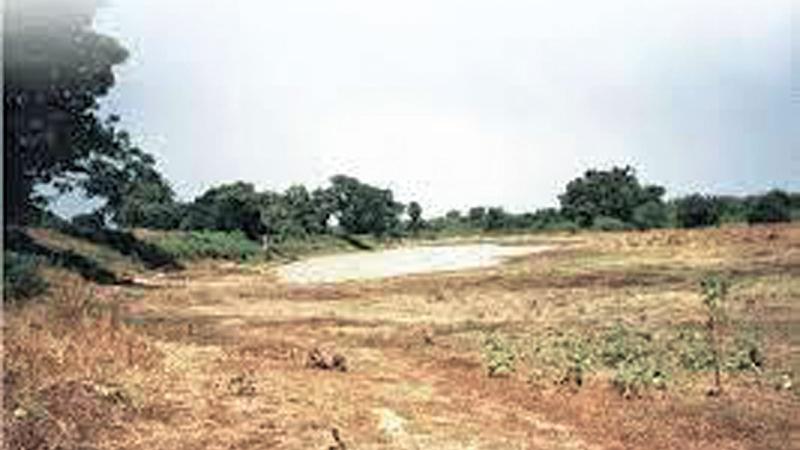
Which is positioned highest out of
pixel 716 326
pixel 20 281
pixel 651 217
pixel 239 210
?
pixel 239 210

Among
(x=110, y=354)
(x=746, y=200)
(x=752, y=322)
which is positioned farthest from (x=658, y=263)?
(x=746, y=200)

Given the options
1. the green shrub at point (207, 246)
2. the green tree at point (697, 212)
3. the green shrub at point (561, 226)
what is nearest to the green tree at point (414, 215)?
the green shrub at point (561, 226)

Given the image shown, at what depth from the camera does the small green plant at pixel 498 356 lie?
20547mm

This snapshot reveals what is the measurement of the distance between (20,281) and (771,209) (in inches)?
3206

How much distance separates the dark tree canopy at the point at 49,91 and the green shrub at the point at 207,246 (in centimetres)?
1768

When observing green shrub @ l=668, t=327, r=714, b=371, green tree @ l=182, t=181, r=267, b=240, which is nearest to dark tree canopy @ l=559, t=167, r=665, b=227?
green tree @ l=182, t=181, r=267, b=240

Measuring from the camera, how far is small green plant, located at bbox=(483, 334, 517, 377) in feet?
67.4

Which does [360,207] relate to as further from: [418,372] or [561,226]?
[418,372]

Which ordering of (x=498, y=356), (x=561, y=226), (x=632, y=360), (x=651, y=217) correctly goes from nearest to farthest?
(x=632, y=360)
(x=498, y=356)
(x=651, y=217)
(x=561, y=226)

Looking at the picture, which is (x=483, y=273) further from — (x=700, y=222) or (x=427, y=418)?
(x=700, y=222)

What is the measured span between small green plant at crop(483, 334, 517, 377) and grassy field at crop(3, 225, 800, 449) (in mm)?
67

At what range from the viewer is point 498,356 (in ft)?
71.8

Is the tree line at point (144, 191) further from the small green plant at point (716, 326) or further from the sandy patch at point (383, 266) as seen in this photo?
the small green plant at point (716, 326)

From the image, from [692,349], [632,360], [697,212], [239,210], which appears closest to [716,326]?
[692,349]
